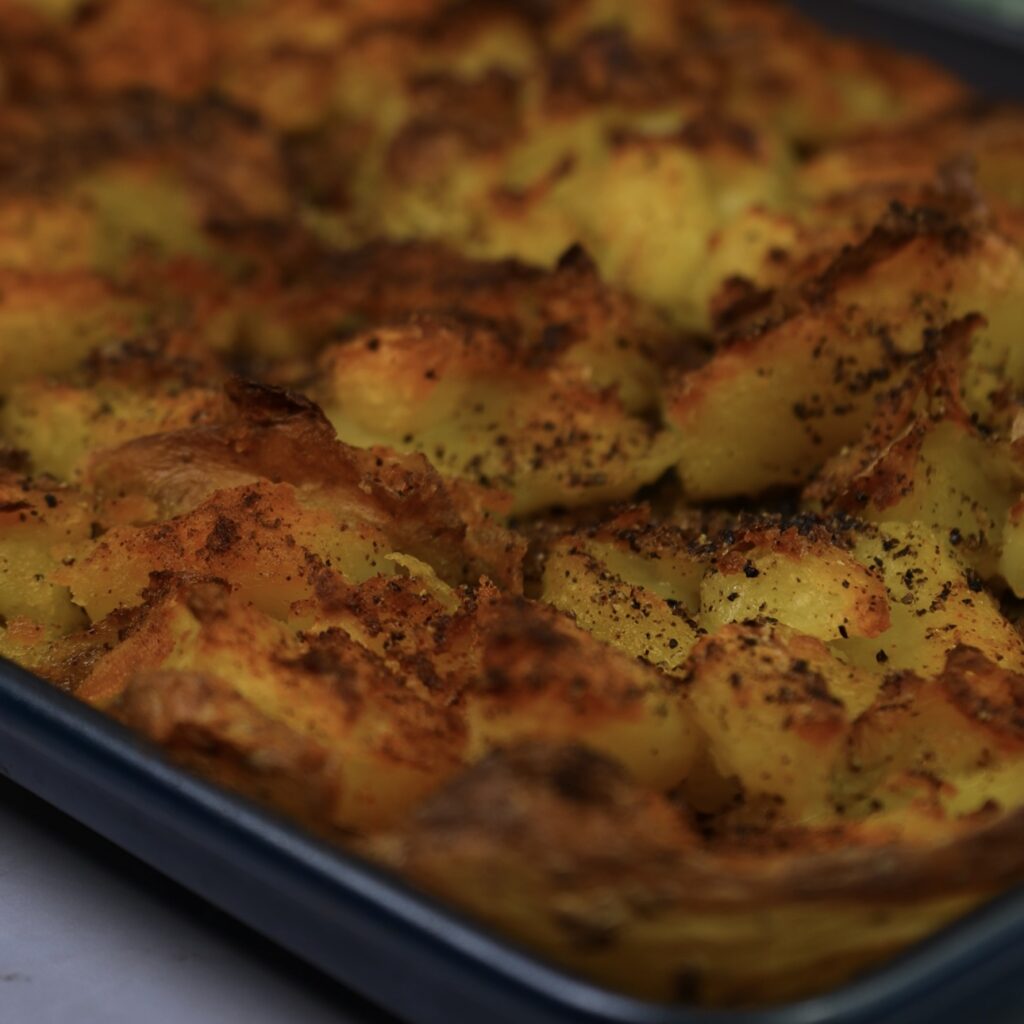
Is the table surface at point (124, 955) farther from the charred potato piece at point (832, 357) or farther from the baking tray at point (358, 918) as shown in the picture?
the charred potato piece at point (832, 357)

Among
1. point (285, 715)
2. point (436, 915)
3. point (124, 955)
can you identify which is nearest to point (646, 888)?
point (436, 915)

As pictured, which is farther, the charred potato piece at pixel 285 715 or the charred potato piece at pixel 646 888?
the charred potato piece at pixel 285 715

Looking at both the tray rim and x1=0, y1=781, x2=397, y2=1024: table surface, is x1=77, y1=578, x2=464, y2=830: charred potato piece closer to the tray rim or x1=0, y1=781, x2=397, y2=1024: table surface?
the tray rim

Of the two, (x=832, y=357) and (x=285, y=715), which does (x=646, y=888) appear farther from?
(x=832, y=357)

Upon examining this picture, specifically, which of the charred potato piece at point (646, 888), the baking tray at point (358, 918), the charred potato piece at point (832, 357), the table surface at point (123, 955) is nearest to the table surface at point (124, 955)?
the table surface at point (123, 955)

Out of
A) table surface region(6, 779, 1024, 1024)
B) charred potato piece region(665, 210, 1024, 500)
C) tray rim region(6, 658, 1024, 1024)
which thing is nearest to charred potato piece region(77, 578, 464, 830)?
tray rim region(6, 658, 1024, 1024)

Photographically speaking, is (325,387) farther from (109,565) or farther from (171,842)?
(171,842)

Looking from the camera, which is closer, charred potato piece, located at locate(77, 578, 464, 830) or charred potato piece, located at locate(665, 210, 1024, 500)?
charred potato piece, located at locate(77, 578, 464, 830)
